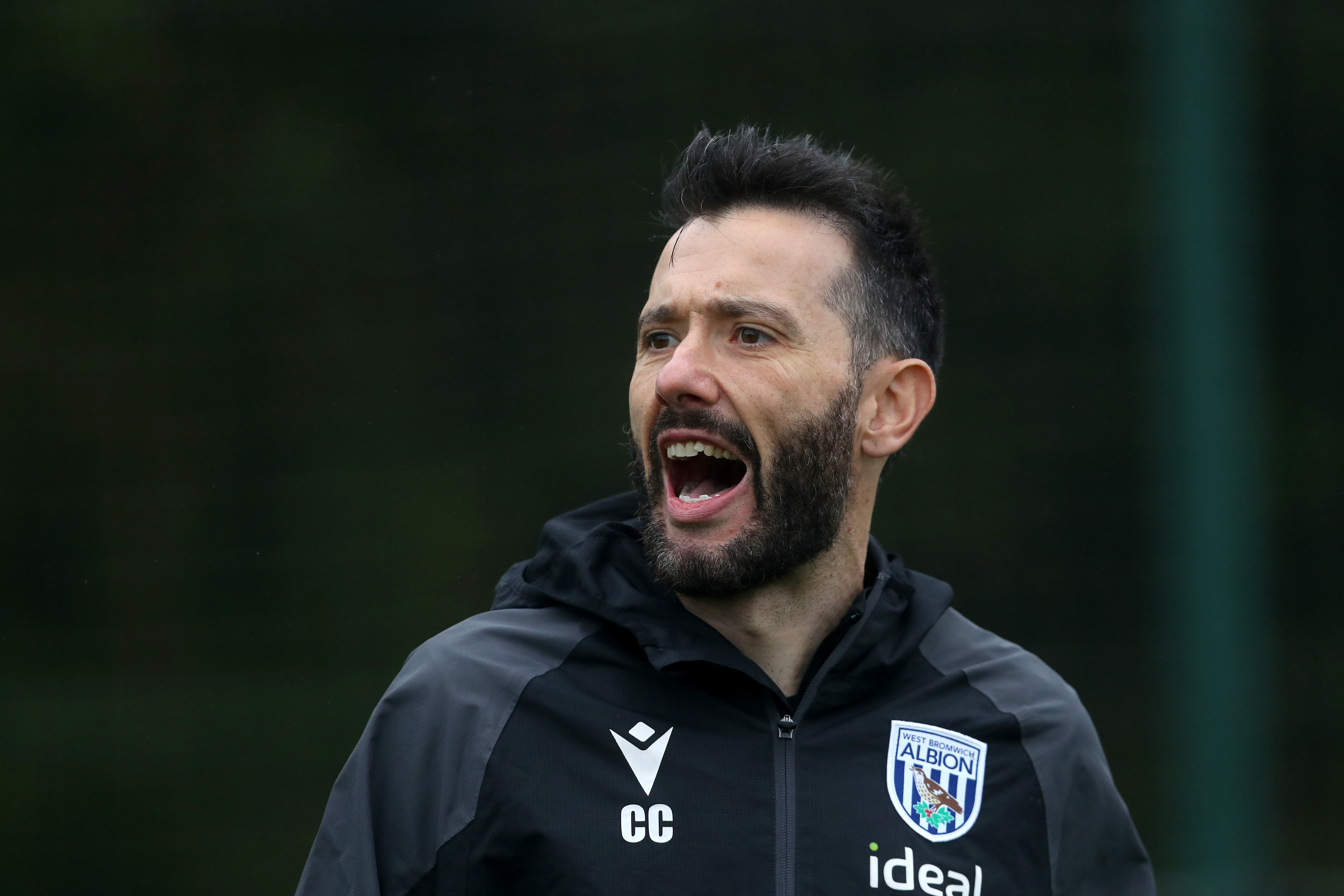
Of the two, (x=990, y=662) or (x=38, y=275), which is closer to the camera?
(x=990, y=662)

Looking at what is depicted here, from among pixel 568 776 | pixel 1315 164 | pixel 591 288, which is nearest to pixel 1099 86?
pixel 1315 164

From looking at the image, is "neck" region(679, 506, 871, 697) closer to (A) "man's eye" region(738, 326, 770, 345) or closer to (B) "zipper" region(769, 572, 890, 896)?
(B) "zipper" region(769, 572, 890, 896)

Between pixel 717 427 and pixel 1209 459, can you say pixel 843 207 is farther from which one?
pixel 1209 459

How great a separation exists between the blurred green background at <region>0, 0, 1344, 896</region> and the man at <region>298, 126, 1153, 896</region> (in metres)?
1.24

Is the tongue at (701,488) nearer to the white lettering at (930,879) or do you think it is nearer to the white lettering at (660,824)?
the white lettering at (660,824)

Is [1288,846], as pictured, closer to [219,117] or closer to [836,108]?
[836,108]

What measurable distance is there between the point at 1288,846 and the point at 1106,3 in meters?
2.19

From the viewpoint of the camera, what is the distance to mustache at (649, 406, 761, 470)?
2311 millimetres

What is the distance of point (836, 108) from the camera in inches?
152

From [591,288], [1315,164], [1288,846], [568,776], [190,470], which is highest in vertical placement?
[1315,164]

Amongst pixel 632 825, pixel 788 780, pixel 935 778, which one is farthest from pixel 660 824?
pixel 935 778

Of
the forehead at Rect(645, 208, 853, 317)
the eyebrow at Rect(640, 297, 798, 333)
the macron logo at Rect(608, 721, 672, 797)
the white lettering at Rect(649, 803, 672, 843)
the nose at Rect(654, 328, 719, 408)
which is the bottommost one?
the white lettering at Rect(649, 803, 672, 843)

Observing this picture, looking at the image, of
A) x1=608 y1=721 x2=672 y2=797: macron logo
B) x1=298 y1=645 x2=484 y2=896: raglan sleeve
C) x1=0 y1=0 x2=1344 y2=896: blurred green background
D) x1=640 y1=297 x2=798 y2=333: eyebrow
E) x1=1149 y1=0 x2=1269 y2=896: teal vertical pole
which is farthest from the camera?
x1=0 y1=0 x2=1344 y2=896: blurred green background

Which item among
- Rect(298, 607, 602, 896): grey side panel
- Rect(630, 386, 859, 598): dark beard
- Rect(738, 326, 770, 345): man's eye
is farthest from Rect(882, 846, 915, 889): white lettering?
Rect(738, 326, 770, 345): man's eye
